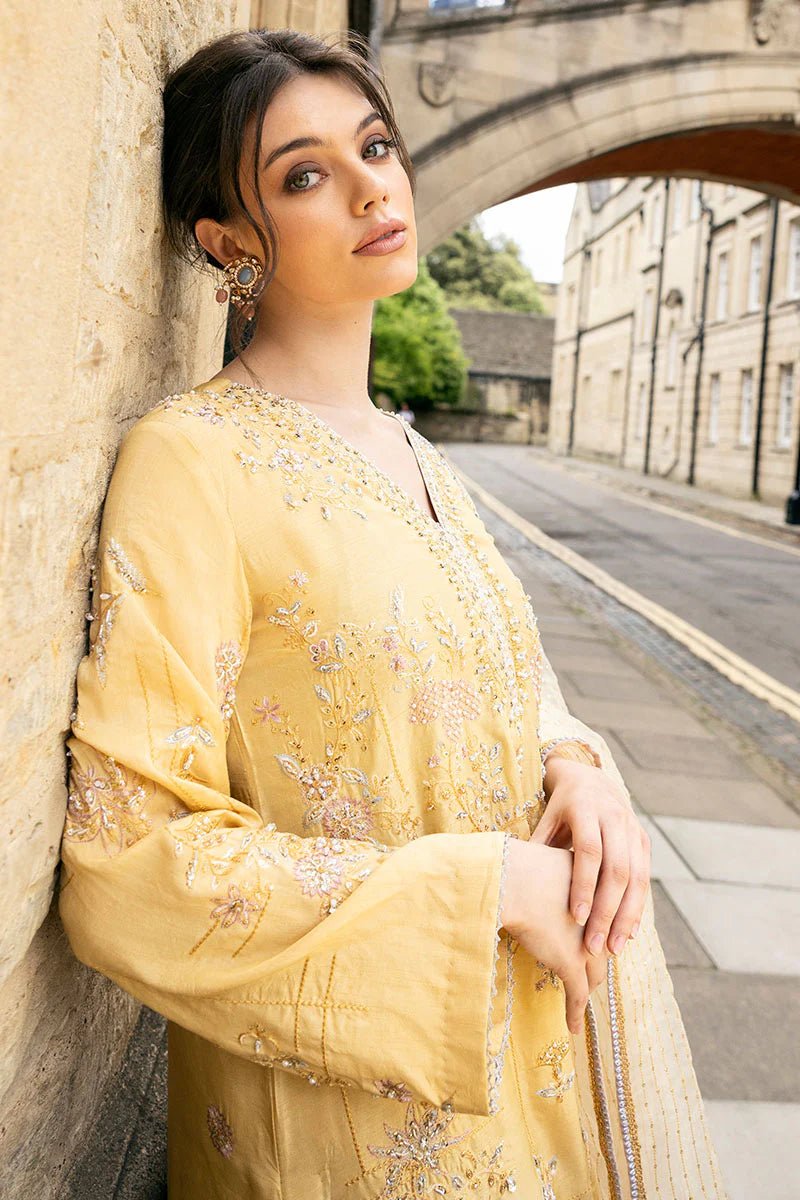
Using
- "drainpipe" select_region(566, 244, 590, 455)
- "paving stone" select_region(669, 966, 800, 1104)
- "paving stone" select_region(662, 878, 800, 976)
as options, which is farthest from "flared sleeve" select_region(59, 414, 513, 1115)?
"drainpipe" select_region(566, 244, 590, 455)

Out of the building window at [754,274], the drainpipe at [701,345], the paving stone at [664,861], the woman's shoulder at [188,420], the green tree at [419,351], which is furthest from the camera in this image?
the green tree at [419,351]

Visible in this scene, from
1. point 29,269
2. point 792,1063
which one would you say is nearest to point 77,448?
point 29,269

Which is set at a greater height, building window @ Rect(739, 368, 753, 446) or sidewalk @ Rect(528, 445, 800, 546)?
building window @ Rect(739, 368, 753, 446)

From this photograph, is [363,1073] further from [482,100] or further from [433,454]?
[482,100]

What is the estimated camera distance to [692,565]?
11.6m

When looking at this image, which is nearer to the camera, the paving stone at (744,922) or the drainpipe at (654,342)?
the paving stone at (744,922)

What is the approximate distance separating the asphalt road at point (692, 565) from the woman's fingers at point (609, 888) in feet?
19.3

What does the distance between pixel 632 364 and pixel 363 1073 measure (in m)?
31.7

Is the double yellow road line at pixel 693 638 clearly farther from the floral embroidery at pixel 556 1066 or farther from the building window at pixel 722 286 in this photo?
the building window at pixel 722 286

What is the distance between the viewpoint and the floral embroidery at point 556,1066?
1360mm

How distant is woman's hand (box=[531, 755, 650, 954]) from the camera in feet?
3.93

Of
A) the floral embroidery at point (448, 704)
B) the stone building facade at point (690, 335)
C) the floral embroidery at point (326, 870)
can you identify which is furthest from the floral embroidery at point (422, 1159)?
the stone building facade at point (690, 335)

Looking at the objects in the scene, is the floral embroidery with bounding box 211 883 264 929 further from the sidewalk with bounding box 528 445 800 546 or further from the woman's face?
the sidewalk with bounding box 528 445 800 546

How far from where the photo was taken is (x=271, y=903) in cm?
107
